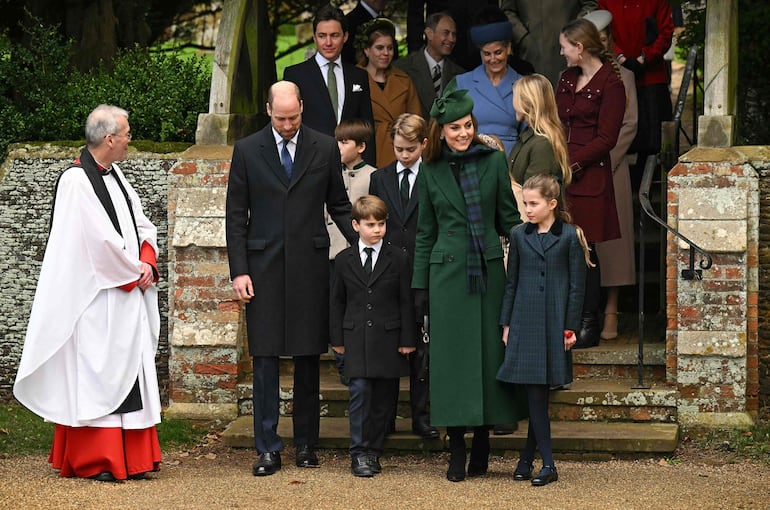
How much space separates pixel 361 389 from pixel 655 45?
3.67 meters

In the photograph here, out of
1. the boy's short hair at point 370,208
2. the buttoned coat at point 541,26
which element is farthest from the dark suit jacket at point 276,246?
the buttoned coat at point 541,26

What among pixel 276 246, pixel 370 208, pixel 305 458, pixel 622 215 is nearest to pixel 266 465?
pixel 305 458

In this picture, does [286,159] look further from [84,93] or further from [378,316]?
[84,93]

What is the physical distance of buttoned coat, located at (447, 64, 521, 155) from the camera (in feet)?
29.8

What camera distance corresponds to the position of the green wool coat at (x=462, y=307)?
24.3 ft

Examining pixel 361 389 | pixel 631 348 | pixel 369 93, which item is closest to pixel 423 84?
pixel 369 93

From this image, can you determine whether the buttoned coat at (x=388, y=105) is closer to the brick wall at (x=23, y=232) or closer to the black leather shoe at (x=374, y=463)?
the brick wall at (x=23, y=232)

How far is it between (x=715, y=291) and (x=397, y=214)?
208cm

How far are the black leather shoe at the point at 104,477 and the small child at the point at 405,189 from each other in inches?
68.5

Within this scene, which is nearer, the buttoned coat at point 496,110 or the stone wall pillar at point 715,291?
the stone wall pillar at point 715,291

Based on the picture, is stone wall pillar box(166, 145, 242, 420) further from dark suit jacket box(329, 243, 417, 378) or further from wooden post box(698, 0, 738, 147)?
wooden post box(698, 0, 738, 147)

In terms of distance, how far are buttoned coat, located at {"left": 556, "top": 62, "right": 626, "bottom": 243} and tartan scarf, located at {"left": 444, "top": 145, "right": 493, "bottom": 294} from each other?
1681 millimetres

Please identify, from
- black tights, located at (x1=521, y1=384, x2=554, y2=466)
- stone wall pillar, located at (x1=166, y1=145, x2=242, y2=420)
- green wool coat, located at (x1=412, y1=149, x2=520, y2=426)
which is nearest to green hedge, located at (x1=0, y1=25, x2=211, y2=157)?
stone wall pillar, located at (x1=166, y1=145, x2=242, y2=420)

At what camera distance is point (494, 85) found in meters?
9.19
